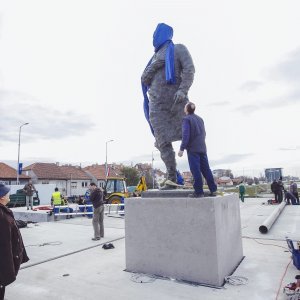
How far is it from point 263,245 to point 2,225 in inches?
220

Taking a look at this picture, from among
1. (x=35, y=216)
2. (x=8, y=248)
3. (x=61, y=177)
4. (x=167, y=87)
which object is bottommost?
(x=35, y=216)

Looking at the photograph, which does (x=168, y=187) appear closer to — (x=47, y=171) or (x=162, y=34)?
(x=162, y=34)

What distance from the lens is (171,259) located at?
425 centimetres

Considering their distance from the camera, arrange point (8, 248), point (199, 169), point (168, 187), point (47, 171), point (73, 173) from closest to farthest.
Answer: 1. point (8, 248)
2. point (199, 169)
3. point (168, 187)
4. point (47, 171)
5. point (73, 173)

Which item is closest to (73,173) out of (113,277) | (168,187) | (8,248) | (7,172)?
(7,172)

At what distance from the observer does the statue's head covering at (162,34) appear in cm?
525

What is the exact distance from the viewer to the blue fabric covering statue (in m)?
4.93

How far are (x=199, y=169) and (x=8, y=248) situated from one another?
2785 mm

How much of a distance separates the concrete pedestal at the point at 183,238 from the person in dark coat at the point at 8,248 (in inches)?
76.9

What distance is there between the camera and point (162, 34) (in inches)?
207

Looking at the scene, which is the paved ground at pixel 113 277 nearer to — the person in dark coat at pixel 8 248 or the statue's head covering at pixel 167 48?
the person in dark coat at pixel 8 248

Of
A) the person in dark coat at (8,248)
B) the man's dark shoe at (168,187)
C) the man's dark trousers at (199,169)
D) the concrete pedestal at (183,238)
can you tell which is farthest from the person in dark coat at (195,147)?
the person in dark coat at (8,248)

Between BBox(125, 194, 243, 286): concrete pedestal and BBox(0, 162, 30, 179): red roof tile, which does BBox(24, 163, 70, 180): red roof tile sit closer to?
BBox(0, 162, 30, 179): red roof tile

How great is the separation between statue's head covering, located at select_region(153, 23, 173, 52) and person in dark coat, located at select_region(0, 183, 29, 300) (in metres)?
3.74
